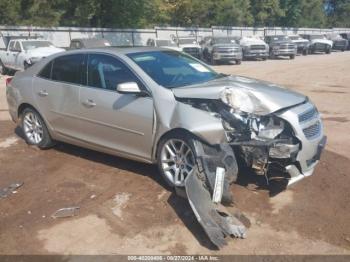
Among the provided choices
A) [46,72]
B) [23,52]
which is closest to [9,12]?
[23,52]

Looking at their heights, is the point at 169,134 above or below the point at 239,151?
above

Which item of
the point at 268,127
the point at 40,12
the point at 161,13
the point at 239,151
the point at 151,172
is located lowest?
the point at 151,172

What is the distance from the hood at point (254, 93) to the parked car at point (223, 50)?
71.3ft

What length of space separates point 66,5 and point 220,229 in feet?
116

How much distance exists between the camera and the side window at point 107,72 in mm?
5605

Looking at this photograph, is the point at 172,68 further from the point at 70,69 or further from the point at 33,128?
the point at 33,128

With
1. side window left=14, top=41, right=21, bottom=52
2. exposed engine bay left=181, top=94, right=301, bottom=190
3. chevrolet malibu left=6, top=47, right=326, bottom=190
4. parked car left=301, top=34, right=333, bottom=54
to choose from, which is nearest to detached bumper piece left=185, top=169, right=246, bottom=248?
chevrolet malibu left=6, top=47, right=326, bottom=190

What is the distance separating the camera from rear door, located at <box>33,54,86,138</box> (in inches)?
242

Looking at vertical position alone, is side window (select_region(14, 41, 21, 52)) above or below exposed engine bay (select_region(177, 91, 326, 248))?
above

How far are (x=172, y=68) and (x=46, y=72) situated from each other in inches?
83.8

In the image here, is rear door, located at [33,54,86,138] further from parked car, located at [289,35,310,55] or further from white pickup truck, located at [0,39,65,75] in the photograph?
parked car, located at [289,35,310,55]

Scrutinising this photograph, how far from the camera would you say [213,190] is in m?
4.57

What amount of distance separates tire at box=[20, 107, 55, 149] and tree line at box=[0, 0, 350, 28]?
96.7 feet

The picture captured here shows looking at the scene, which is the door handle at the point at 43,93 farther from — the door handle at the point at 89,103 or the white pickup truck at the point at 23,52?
the white pickup truck at the point at 23,52
